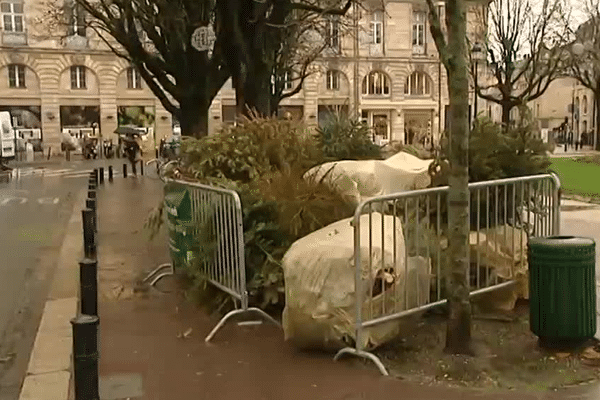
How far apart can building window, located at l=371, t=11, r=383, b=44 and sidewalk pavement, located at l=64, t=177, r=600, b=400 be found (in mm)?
54575

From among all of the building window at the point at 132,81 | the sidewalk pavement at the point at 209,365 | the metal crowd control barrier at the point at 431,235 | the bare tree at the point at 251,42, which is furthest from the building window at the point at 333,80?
the metal crowd control barrier at the point at 431,235

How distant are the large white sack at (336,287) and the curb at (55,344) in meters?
1.68

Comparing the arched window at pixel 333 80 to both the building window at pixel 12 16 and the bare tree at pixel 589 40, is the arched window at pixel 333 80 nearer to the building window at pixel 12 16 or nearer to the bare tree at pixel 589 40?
the bare tree at pixel 589 40

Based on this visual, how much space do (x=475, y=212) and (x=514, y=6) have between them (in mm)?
31217

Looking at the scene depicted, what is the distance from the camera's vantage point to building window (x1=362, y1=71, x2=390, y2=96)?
60.2 meters

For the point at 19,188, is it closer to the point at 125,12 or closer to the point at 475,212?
the point at 125,12

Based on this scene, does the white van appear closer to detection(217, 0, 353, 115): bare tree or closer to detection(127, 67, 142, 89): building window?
detection(127, 67, 142, 89): building window

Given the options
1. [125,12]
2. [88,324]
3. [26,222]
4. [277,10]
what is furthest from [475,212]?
[125,12]

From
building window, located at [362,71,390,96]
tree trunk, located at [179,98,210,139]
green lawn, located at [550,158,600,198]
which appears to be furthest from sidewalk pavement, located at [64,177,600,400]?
building window, located at [362,71,390,96]

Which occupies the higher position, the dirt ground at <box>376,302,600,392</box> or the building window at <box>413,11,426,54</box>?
the building window at <box>413,11,426,54</box>

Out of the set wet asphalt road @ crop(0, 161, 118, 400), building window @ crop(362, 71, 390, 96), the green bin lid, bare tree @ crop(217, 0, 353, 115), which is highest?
building window @ crop(362, 71, 390, 96)

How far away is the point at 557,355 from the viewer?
17.7ft

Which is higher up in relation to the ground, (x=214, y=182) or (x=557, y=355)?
(x=214, y=182)

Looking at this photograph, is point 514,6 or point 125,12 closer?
point 125,12
